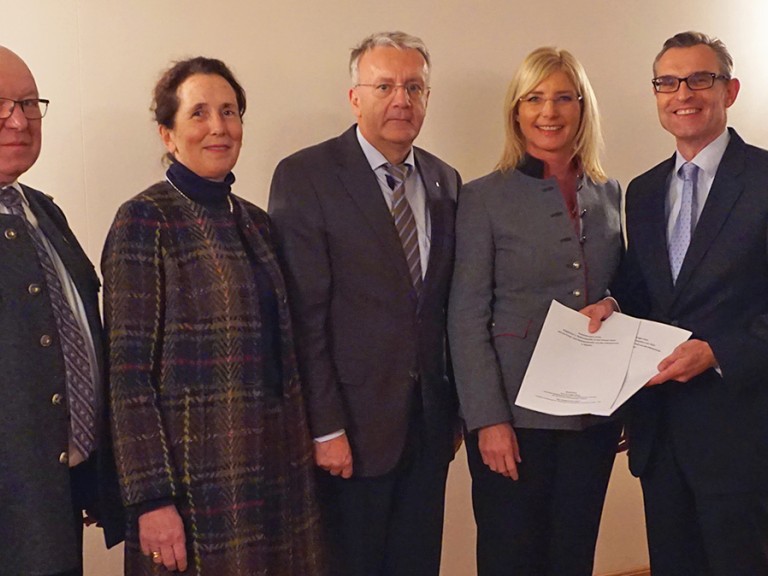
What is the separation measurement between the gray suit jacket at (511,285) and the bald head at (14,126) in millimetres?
1034

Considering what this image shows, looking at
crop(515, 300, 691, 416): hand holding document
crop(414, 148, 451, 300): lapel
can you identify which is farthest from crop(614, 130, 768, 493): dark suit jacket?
crop(414, 148, 451, 300): lapel

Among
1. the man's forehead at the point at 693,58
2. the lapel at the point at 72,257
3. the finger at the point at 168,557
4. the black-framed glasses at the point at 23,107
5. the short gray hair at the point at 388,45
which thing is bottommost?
the finger at the point at 168,557

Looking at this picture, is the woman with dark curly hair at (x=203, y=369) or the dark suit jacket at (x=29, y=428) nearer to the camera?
the dark suit jacket at (x=29, y=428)

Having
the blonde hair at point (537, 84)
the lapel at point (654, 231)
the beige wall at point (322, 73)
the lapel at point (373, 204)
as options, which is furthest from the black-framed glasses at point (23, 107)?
the lapel at point (654, 231)

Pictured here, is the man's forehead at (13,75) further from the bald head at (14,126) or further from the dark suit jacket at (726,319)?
the dark suit jacket at (726,319)

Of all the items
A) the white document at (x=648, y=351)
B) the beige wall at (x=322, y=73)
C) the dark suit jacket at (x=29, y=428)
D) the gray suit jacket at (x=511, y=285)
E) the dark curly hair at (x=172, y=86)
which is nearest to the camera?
the dark suit jacket at (x=29, y=428)

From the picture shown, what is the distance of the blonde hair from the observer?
2.09 meters

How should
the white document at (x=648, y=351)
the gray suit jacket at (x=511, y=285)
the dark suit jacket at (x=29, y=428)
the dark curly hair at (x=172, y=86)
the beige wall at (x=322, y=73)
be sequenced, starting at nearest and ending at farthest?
the dark suit jacket at (x=29, y=428), the dark curly hair at (x=172, y=86), the white document at (x=648, y=351), the gray suit jacket at (x=511, y=285), the beige wall at (x=322, y=73)

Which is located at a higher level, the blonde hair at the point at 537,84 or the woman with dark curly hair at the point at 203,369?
the blonde hair at the point at 537,84

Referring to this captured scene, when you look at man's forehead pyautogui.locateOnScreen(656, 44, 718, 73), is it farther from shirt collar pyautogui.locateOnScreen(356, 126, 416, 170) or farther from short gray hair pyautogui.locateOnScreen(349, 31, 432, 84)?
shirt collar pyautogui.locateOnScreen(356, 126, 416, 170)

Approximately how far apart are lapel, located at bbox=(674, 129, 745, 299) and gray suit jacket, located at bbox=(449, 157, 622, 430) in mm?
209

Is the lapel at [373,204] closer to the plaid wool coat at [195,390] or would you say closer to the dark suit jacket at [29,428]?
the plaid wool coat at [195,390]

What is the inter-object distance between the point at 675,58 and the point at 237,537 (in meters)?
1.58

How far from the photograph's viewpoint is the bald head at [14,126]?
1.57m
